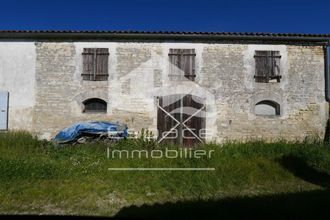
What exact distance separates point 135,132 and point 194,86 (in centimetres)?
256

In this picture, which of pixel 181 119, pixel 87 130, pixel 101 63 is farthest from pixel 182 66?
pixel 87 130

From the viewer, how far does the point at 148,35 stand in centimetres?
1300

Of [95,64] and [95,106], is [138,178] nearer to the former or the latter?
[95,106]

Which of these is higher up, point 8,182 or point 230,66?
point 230,66

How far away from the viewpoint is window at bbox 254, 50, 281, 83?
13.3 metres

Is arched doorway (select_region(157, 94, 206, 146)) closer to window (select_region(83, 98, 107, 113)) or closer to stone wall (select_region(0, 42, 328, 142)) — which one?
stone wall (select_region(0, 42, 328, 142))

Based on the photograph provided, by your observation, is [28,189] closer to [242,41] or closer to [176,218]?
[176,218]

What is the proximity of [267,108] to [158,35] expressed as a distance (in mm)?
4537

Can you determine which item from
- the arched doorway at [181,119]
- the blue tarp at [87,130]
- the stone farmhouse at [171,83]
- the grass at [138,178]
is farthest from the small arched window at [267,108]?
the blue tarp at [87,130]

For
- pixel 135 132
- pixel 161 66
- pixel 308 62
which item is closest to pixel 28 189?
pixel 135 132

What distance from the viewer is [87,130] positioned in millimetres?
12320

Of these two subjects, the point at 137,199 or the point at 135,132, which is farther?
the point at 135,132

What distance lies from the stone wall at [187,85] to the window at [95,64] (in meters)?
0.16

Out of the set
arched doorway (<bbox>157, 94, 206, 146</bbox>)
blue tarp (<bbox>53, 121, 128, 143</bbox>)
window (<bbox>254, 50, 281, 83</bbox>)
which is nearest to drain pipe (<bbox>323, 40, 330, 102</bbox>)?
window (<bbox>254, 50, 281, 83</bbox>)
